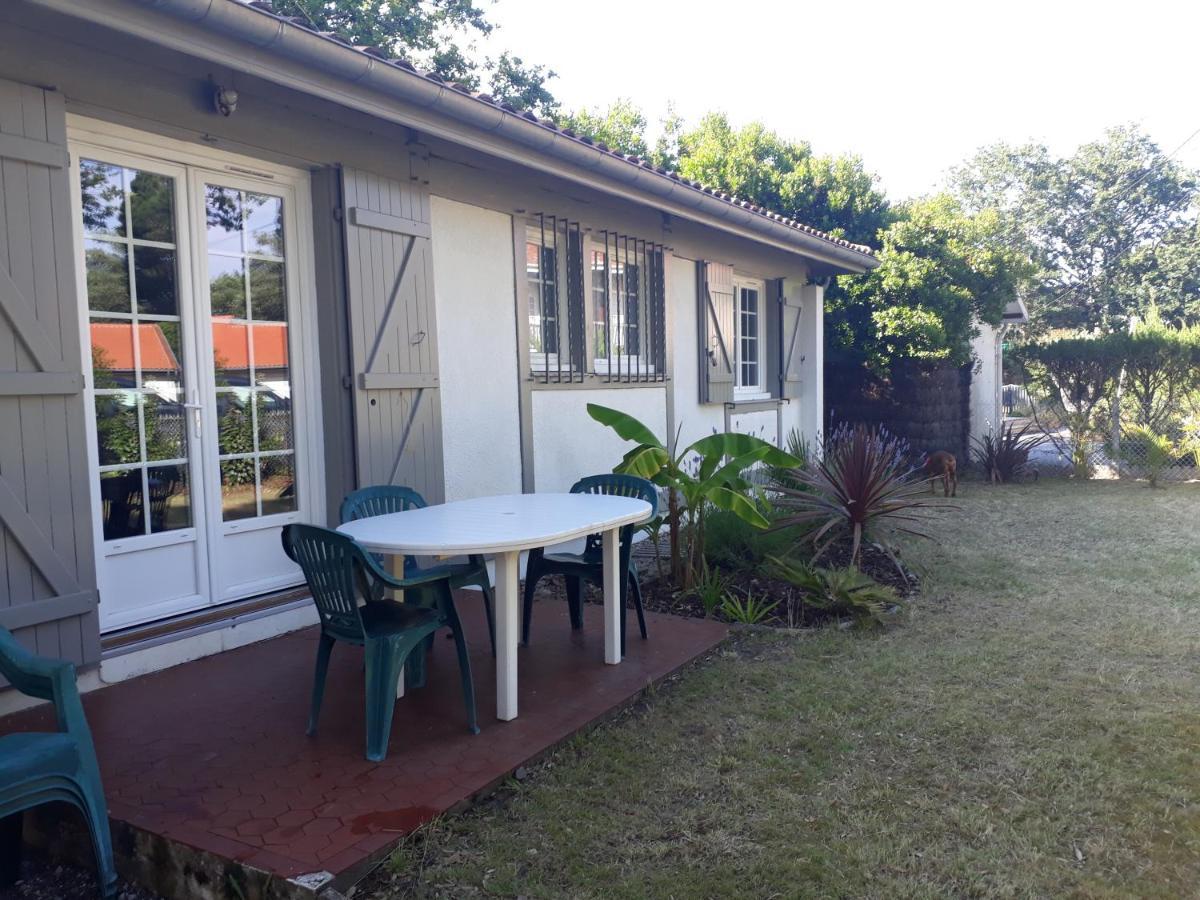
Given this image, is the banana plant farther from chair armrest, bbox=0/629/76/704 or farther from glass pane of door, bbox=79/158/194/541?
chair armrest, bbox=0/629/76/704

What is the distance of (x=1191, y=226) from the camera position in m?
35.4

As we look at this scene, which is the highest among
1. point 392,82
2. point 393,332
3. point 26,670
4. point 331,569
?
point 392,82

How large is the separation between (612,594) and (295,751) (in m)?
1.61

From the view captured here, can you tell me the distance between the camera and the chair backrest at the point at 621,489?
4.88m

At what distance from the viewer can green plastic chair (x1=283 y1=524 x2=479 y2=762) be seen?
3258 millimetres

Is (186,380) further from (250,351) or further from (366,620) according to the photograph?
(366,620)

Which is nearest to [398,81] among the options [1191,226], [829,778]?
[829,778]

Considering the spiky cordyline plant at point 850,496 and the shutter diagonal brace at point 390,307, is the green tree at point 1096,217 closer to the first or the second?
the spiky cordyline plant at point 850,496

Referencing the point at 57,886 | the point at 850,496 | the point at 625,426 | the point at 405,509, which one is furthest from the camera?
the point at 850,496

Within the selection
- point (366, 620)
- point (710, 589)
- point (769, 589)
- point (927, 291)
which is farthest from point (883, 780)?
point (927, 291)

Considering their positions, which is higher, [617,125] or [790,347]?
[617,125]

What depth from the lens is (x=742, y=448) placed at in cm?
586

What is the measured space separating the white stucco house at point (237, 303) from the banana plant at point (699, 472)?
1.06m

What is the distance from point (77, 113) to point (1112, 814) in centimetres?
496
